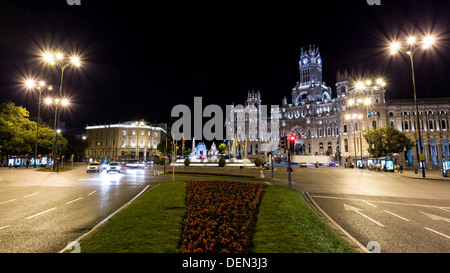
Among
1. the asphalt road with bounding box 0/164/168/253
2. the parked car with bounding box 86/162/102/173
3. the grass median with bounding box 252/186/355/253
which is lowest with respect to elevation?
the asphalt road with bounding box 0/164/168/253

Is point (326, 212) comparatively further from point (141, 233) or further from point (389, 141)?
point (389, 141)

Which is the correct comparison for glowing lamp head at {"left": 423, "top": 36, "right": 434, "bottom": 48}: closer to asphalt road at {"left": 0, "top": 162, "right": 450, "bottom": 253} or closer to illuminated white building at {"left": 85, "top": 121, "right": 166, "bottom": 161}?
asphalt road at {"left": 0, "top": 162, "right": 450, "bottom": 253}

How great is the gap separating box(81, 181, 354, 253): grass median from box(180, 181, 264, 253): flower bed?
284 mm

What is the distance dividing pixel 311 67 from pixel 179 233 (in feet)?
444

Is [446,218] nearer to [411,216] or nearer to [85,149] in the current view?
[411,216]

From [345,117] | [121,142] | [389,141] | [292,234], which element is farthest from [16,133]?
A: [345,117]

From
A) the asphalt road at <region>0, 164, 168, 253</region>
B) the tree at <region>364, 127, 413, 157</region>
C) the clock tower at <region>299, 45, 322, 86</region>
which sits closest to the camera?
the asphalt road at <region>0, 164, 168, 253</region>

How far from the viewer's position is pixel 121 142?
10125 centimetres

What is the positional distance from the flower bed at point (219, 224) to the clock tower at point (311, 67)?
126 m

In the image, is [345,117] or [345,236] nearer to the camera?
[345,236]

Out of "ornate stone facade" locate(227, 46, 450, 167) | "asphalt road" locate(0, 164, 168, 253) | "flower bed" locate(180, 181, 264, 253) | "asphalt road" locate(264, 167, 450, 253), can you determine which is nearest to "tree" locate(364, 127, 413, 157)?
"ornate stone facade" locate(227, 46, 450, 167)

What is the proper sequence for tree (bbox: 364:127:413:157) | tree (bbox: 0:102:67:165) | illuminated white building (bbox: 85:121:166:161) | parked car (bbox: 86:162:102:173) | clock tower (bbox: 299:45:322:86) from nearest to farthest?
parked car (bbox: 86:162:102:173) < tree (bbox: 0:102:67:165) < tree (bbox: 364:127:413:157) < illuminated white building (bbox: 85:121:166:161) < clock tower (bbox: 299:45:322:86)

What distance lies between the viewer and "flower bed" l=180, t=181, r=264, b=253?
5.64 meters
